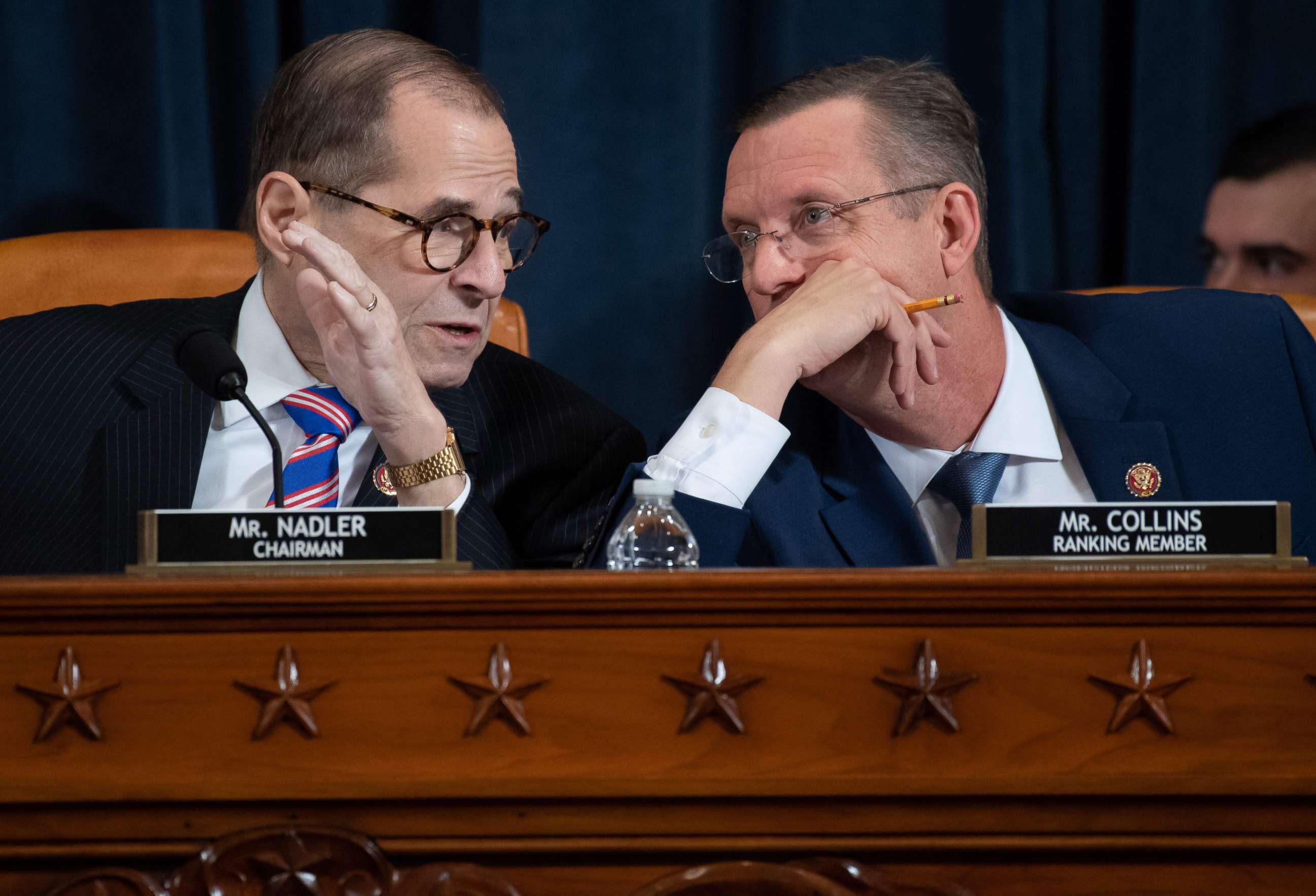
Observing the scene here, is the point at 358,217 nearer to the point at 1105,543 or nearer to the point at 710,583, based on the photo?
the point at 710,583

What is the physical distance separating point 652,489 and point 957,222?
2.52 ft

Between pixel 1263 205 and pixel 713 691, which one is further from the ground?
pixel 1263 205

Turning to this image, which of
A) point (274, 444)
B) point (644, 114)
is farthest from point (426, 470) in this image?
point (644, 114)

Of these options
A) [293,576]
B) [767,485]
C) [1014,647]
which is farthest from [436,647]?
[767,485]

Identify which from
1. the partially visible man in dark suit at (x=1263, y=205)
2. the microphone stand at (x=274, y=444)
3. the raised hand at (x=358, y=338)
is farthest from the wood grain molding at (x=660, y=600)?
the partially visible man in dark suit at (x=1263, y=205)

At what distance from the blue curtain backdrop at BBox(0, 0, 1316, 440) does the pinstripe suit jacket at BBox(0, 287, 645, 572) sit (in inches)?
13.7

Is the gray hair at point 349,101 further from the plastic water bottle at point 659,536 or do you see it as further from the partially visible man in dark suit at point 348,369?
the plastic water bottle at point 659,536

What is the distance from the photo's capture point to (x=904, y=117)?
159cm

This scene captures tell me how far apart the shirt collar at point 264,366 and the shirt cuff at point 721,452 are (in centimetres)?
55

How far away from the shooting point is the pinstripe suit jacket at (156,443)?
1464mm

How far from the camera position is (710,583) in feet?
2.82

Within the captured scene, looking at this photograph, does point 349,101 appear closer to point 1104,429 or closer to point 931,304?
point 931,304

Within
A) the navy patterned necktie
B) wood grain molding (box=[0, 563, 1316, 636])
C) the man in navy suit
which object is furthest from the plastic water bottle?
the navy patterned necktie

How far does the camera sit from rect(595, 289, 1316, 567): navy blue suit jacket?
1400mm
